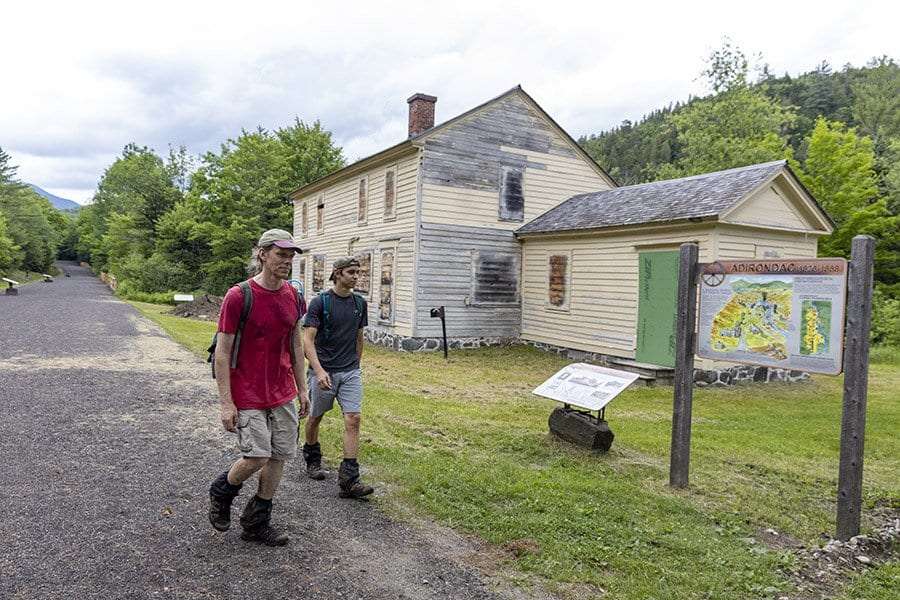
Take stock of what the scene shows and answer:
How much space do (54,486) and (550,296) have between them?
13.1 metres

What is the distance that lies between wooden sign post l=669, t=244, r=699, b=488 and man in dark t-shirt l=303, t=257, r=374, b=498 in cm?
301

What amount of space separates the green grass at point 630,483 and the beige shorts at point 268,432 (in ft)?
4.30

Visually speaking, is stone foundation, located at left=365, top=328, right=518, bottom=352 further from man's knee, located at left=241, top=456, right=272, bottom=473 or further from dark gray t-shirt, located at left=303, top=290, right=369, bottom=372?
man's knee, located at left=241, top=456, right=272, bottom=473

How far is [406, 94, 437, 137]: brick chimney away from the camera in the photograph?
750 inches

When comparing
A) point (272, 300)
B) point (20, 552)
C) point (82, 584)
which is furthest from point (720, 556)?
point (20, 552)

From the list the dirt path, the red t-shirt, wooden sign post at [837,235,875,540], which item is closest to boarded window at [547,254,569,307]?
the dirt path

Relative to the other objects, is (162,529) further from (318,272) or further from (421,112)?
(318,272)

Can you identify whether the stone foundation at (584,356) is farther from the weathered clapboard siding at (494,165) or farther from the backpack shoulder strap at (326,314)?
the backpack shoulder strap at (326,314)

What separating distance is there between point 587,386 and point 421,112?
46.5ft

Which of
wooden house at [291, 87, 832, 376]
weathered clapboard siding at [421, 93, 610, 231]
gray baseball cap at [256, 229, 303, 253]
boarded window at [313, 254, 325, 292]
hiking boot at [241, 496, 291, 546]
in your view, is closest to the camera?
gray baseball cap at [256, 229, 303, 253]

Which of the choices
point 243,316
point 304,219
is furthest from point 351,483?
point 304,219

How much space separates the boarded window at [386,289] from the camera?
57.1 ft

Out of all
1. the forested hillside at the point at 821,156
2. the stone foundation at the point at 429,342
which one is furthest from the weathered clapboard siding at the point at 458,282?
the forested hillside at the point at 821,156

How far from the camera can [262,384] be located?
3.90 meters
